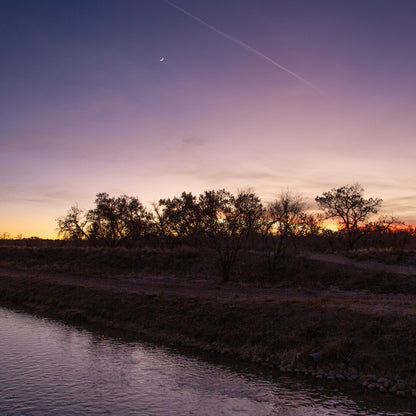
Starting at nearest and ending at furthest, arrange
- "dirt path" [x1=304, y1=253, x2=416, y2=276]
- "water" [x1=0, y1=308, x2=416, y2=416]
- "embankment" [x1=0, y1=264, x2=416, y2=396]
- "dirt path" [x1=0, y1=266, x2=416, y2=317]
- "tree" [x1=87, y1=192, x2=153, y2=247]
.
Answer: "water" [x1=0, y1=308, x2=416, y2=416] → "embankment" [x1=0, y1=264, x2=416, y2=396] → "dirt path" [x1=0, y1=266, x2=416, y2=317] → "dirt path" [x1=304, y1=253, x2=416, y2=276] → "tree" [x1=87, y1=192, x2=153, y2=247]

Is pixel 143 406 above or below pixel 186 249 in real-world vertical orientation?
below

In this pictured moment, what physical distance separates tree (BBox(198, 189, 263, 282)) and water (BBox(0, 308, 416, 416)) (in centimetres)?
1534

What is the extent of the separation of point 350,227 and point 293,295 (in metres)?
38.7

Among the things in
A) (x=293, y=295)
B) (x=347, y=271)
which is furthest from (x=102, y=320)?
(x=347, y=271)

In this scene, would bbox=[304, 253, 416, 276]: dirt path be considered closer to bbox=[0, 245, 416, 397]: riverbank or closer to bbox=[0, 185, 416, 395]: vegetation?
bbox=[0, 185, 416, 395]: vegetation

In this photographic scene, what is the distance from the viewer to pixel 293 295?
79.2ft

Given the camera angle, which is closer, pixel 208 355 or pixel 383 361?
pixel 383 361

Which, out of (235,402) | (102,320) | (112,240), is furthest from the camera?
(112,240)

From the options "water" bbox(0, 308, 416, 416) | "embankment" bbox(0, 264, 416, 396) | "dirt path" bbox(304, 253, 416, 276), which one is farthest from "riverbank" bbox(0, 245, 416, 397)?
"dirt path" bbox(304, 253, 416, 276)

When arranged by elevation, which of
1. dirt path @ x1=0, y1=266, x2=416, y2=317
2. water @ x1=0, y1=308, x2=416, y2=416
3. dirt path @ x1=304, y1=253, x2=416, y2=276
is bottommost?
water @ x1=0, y1=308, x2=416, y2=416

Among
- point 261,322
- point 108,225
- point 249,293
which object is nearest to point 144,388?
point 261,322

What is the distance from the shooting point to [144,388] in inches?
515

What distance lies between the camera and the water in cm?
1149

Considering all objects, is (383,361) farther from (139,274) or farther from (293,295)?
(139,274)
